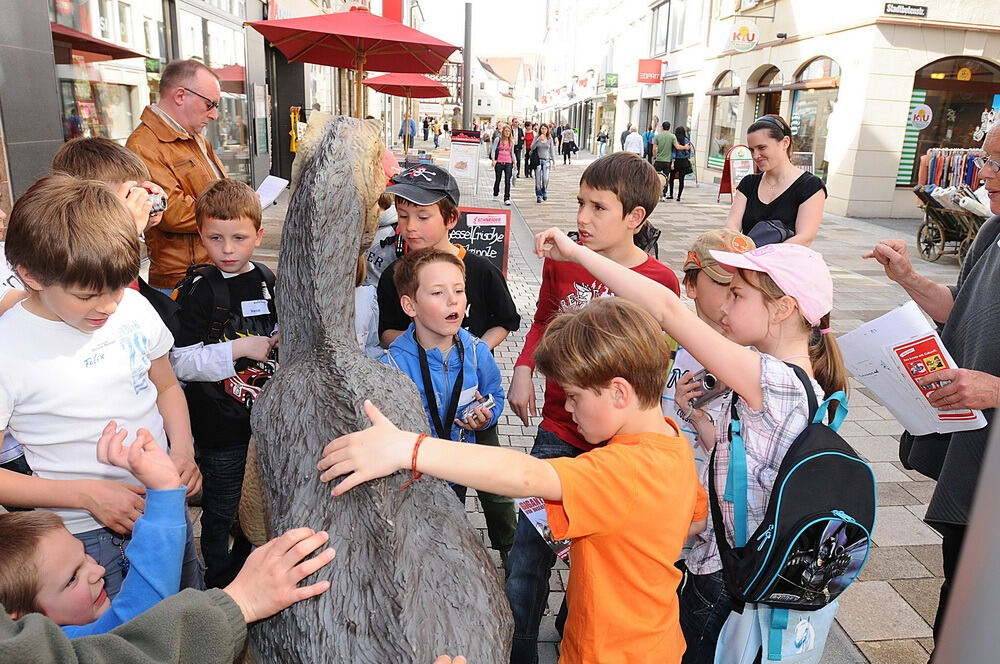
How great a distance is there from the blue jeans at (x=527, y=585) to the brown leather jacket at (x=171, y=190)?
2.20m

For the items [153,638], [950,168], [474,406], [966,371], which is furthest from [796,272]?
[950,168]

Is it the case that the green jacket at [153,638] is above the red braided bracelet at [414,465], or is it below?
below

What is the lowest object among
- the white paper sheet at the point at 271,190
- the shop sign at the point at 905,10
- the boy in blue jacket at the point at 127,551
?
the boy in blue jacket at the point at 127,551

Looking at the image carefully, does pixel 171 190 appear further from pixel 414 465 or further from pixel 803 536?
pixel 803 536

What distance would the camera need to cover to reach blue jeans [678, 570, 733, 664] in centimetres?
207

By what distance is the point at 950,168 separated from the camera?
10820 mm

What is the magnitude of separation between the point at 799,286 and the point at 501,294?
4.75 feet

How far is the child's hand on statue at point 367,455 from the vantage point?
129 cm

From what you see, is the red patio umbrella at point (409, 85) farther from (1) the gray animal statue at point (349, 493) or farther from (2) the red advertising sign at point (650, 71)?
(1) the gray animal statue at point (349, 493)

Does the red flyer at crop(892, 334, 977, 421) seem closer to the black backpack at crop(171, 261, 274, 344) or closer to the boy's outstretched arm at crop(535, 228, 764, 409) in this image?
the boy's outstretched arm at crop(535, 228, 764, 409)

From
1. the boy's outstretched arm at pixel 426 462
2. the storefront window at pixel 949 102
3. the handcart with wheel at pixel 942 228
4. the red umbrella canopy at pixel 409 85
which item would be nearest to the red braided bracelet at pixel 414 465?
the boy's outstretched arm at pixel 426 462

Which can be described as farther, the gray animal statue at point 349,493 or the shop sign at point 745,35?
the shop sign at point 745,35

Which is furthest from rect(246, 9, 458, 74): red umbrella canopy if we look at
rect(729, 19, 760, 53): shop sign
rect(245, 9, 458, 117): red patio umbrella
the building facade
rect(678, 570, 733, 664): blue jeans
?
rect(729, 19, 760, 53): shop sign

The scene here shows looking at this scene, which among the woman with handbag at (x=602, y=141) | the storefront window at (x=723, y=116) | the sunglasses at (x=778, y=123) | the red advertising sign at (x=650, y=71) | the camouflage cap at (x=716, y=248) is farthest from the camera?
the woman with handbag at (x=602, y=141)
